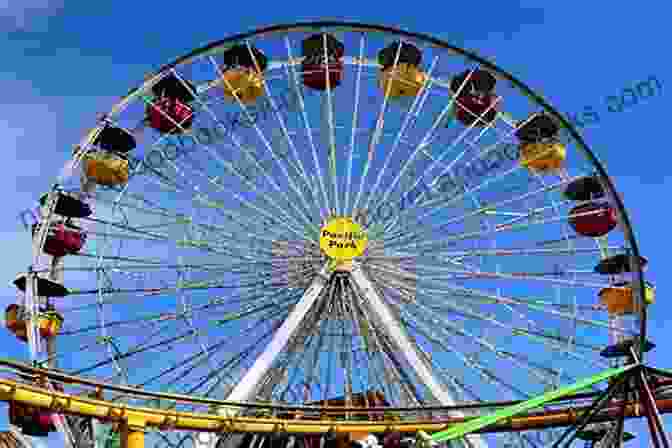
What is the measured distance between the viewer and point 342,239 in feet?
70.5

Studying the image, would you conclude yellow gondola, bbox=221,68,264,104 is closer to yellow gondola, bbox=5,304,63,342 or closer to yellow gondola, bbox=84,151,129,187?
yellow gondola, bbox=84,151,129,187

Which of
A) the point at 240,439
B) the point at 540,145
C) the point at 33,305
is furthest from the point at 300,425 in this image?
the point at 540,145

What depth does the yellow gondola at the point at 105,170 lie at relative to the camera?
22.0 m

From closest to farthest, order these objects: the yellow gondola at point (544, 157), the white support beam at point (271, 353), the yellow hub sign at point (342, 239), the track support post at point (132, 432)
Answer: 1. the track support post at point (132, 432)
2. the white support beam at point (271, 353)
3. the yellow hub sign at point (342, 239)
4. the yellow gondola at point (544, 157)

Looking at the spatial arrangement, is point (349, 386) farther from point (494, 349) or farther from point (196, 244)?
point (196, 244)

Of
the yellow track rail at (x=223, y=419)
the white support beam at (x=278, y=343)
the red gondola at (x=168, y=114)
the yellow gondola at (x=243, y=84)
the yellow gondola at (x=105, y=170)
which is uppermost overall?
the yellow gondola at (x=243, y=84)

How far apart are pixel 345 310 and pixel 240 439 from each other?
3.49 metres

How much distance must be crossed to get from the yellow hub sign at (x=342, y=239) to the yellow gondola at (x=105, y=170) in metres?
4.66

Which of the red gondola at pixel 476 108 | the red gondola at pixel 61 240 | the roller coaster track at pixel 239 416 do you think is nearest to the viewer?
the roller coaster track at pixel 239 416

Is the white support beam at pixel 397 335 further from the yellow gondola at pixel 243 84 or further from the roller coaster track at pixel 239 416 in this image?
the yellow gondola at pixel 243 84

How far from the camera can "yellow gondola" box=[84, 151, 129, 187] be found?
22.0m

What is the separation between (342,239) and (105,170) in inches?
216

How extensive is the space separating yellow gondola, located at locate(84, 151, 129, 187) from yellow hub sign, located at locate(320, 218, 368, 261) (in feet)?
15.3

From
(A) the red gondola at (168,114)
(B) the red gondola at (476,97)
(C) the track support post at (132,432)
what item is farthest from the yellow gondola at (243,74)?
(C) the track support post at (132,432)
